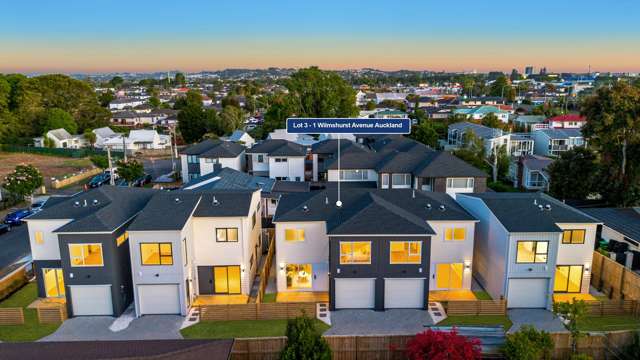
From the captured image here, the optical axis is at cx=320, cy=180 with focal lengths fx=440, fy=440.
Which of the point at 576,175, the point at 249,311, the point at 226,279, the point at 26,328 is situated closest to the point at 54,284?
the point at 26,328

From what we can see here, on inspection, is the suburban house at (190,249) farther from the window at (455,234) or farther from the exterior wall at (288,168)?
the exterior wall at (288,168)

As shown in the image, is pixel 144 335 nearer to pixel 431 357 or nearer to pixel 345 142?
pixel 431 357

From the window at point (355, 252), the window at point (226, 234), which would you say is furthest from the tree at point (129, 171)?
the window at point (355, 252)

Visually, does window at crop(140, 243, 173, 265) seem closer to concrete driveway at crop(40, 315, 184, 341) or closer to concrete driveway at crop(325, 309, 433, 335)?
concrete driveway at crop(40, 315, 184, 341)

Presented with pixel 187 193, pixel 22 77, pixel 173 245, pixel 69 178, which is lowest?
pixel 69 178

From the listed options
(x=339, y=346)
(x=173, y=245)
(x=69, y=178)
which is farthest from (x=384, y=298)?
(x=69, y=178)
